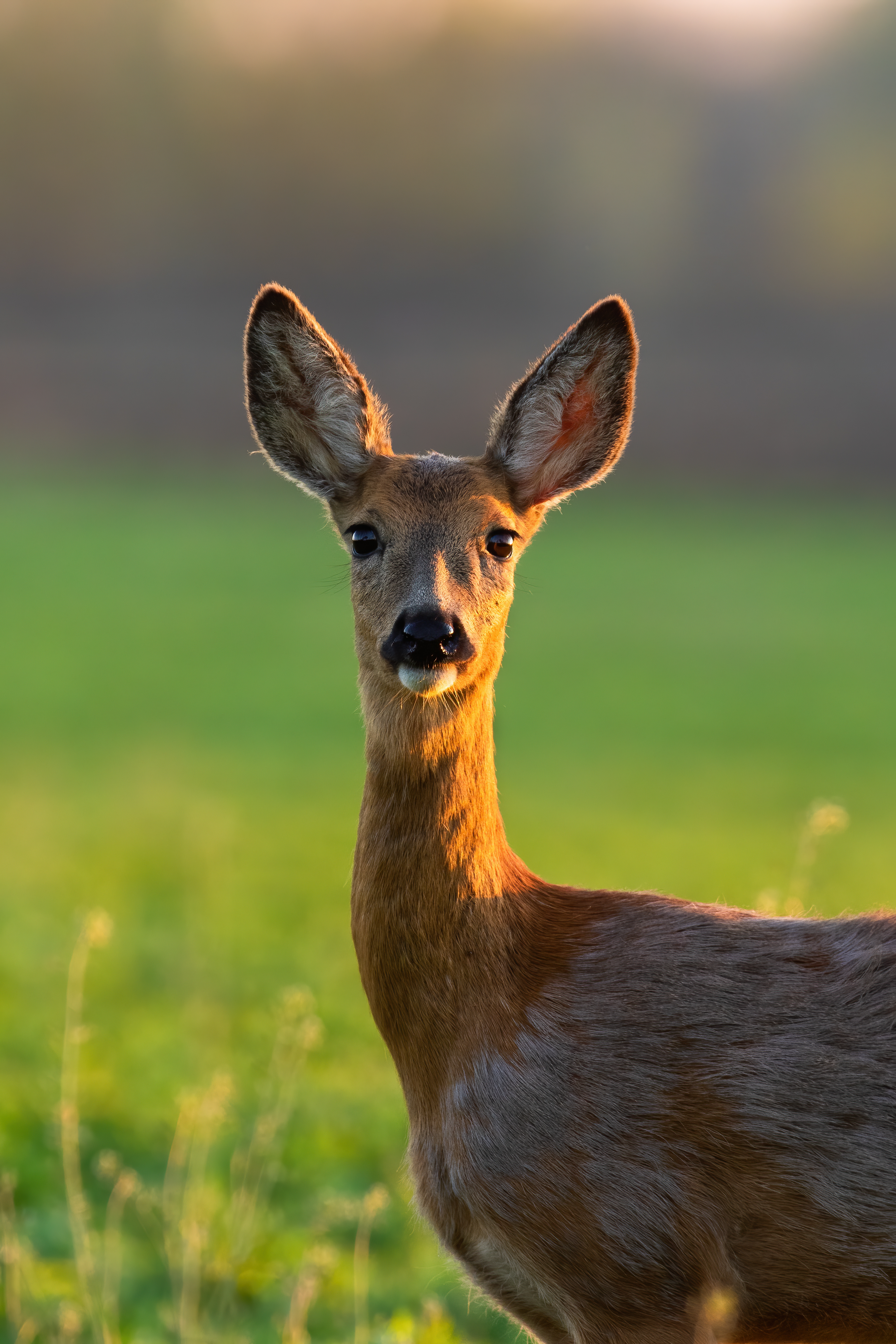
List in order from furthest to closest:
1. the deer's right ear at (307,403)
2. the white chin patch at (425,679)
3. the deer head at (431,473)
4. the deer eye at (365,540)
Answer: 1. the deer's right ear at (307,403)
2. the deer eye at (365,540)
3. the deer head at (431,473)
4. the white chin patch at (425,679)

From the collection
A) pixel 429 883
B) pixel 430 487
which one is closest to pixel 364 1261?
pixel 429 883

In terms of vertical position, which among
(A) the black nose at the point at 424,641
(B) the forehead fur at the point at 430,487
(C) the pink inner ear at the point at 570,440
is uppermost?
(C) the pink inner ear at the point at 570,440

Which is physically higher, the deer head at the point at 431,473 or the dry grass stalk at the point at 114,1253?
the deer head at the point at 431,473

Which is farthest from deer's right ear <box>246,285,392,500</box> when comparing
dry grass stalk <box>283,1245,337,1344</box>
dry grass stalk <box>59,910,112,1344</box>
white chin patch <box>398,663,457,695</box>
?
dry grass stalk <box>283,1245,337,1344</box>

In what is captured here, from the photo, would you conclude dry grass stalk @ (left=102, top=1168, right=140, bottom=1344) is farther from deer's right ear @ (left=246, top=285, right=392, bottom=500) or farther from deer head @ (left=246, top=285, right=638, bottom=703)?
deer's right ear @ (left=246, top=285, right=392, bottom=500)

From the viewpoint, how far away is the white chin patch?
13.3 ft

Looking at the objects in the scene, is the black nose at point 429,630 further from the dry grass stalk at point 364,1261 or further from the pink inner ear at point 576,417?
the dry grass stalk at point 364,1261

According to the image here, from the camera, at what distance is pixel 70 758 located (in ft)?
61.5

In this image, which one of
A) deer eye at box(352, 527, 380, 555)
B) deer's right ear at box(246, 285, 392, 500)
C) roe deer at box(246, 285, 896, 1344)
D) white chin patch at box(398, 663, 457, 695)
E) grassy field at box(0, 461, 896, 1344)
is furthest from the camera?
grassy field at box(0, 461, 896, 1344)

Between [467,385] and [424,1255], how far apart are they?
44.9 metres

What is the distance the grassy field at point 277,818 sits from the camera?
5.79 meters

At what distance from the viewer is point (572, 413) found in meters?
4.91

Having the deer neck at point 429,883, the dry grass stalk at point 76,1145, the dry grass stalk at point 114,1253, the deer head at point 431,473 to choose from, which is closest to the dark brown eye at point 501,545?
the deer head at point 431,473

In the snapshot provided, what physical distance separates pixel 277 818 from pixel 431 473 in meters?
11.5
